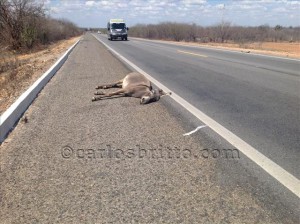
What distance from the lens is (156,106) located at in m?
7.27

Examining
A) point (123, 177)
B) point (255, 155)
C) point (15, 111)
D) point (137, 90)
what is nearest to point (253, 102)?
point (137, 90)

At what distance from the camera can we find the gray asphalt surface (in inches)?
126

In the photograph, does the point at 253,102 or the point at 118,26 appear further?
the point at 118,26

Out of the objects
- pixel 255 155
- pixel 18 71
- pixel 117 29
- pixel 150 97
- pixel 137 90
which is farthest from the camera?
pixel 117 29

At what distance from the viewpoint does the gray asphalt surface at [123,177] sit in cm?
320

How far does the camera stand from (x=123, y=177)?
12.9 feet

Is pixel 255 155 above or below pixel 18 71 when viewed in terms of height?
above

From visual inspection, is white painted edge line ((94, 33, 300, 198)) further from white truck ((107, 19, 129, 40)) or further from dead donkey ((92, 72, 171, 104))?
white truck ((107, 19, 129, 40))

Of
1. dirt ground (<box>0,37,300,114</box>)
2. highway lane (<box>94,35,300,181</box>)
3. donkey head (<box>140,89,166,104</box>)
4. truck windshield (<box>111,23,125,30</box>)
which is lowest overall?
dirt ground (<box>0,37,300,114</box>)

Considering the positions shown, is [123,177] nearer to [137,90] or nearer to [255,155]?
[255,155]

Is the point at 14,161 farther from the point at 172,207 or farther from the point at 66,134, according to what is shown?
the point at 172,207

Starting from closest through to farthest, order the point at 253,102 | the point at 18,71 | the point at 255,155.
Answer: the point at 255,155 → the point at 253,102 → the point at 18,71

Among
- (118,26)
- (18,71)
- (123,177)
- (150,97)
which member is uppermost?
(118,26)

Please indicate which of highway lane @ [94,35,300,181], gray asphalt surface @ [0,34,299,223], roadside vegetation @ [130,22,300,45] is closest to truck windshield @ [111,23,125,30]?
roadside vegetation @ [130,22,300,45]
